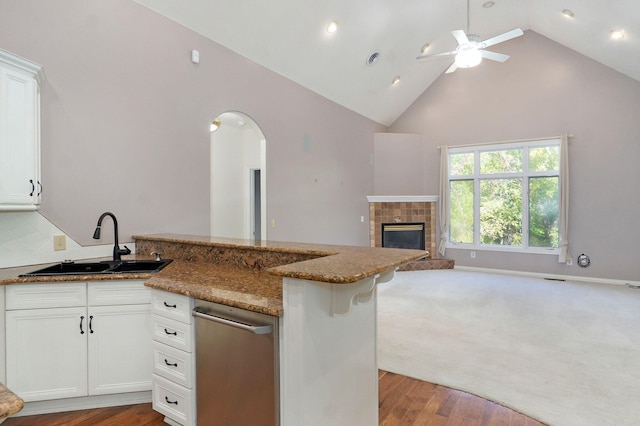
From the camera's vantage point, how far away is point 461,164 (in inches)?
282

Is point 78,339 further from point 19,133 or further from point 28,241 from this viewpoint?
point 19,133

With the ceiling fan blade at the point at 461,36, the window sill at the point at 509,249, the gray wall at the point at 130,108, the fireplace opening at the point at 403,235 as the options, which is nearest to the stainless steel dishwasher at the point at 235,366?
the gray wall at the point at 130,108

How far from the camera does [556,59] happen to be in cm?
613

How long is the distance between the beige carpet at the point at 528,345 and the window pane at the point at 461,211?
5.62 ft

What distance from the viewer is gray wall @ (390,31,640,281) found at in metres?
5.68

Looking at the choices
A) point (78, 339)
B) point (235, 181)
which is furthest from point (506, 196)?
point (78, 339)

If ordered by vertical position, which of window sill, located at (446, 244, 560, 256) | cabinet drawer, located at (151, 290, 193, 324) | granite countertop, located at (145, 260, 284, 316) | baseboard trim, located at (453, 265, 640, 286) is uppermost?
granite countertop, located at (145, 260, 284, 316)

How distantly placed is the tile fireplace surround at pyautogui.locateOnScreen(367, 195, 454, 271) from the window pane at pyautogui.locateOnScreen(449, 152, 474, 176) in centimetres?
67

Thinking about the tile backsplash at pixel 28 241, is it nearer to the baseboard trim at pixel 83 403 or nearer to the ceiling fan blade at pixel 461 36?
the baseboard trim at pixel 83 403

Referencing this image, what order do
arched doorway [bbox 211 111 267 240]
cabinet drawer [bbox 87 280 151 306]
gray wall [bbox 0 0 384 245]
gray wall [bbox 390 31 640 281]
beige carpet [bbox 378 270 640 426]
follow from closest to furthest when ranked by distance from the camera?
cabinet drawer [bbox 87 280 151 306], beige carpet [bbox 378 270 640 426], gray wall [bbox 0 0 384 245], gray wall [bbox 390 31 640 281], arched doorway [bbox 211 111 267 240]

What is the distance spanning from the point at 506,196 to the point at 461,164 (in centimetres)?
106

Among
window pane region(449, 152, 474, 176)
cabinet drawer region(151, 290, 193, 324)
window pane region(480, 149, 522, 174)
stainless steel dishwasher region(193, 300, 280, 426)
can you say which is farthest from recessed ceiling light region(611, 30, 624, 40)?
cabinet drawer region(151, 290, 193, 324)

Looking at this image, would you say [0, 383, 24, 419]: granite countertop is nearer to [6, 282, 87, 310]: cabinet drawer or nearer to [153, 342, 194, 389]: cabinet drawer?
[153, 342, 194, 389]: cabinet drawer

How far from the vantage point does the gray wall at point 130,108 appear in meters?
2.65
